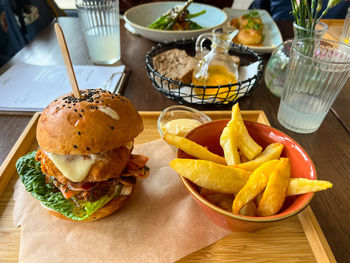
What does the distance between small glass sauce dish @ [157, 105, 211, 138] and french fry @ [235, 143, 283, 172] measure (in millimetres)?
474

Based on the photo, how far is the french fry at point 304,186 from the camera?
787mm

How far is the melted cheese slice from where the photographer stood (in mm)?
960

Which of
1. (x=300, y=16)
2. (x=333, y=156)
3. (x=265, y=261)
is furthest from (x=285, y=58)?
(x=265, y=261)

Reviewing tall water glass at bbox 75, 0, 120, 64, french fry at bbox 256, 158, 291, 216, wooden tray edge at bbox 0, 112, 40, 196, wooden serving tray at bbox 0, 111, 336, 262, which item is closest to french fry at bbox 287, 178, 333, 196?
french fry at bbox 256, 158, 291, 216

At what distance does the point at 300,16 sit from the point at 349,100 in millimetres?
810

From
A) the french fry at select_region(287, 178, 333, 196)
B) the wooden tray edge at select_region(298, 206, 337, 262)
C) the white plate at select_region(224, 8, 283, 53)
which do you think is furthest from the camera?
the white plate at select_region(224, 8, 283, 53)

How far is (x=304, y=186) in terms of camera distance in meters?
0.82

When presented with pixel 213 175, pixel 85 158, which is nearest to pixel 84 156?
pixel 85 158

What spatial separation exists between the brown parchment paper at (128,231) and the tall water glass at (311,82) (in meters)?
0.85

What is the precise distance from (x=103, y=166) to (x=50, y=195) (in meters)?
0.31

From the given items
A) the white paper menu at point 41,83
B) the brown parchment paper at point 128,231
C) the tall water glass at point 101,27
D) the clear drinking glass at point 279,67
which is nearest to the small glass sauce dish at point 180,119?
the brown parchment paper at point 128,231

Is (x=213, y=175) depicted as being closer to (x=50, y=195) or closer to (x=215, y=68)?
(x=50, y=195)

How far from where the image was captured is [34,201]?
1.12 m

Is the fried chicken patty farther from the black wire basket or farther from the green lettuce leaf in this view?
the black wire basket
